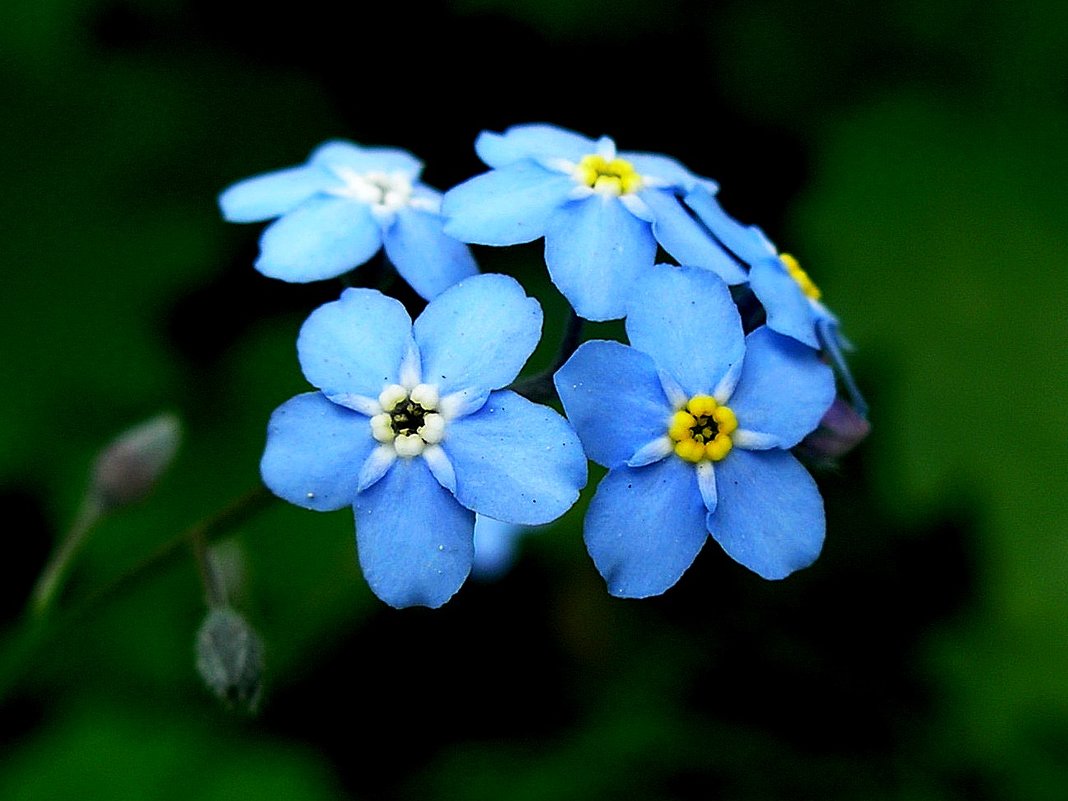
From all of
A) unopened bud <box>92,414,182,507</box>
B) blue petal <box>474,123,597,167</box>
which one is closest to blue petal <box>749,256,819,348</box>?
blue petal <box>474,123,597,167</box>

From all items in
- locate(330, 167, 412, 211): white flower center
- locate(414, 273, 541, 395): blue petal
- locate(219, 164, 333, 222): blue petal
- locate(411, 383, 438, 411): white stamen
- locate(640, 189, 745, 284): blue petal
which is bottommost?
locate(219, 164, 333, 222): blue petal

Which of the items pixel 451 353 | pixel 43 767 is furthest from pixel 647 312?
pixel 43 767

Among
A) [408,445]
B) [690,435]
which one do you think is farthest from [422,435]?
[690,435]

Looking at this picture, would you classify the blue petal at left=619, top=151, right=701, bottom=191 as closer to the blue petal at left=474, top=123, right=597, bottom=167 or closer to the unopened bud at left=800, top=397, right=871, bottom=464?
the blue petal at left=474, top=123, right=597, bottom=167

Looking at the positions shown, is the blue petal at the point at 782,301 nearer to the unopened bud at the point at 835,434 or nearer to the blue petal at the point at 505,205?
the unopened bud at the point at 835,434

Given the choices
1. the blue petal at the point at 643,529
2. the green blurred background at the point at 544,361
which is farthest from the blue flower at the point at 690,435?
the green blurred background at the point at 544,361

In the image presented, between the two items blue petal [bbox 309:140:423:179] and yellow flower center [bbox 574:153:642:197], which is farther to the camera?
blue petal [bbox 309:140:423:179]

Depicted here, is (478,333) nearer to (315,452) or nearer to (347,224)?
(315,452)
